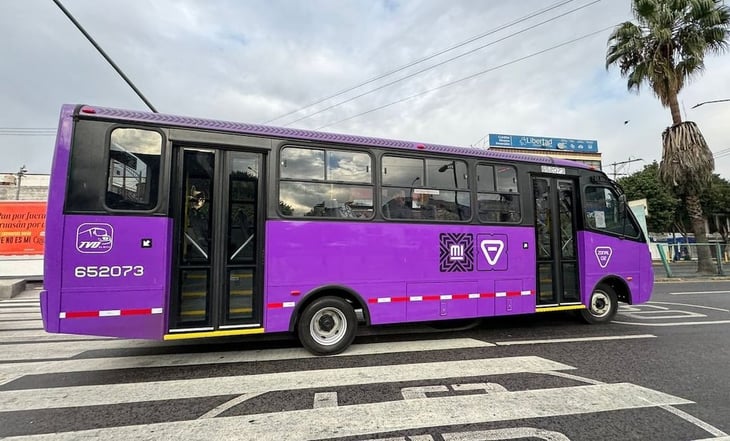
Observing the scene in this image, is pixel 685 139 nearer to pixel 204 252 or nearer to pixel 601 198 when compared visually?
pixel 601 198

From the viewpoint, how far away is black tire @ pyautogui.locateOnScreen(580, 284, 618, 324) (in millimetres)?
7219

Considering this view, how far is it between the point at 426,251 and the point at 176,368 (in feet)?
12.9

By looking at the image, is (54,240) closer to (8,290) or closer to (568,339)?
(568,339)

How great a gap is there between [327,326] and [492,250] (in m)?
3.08

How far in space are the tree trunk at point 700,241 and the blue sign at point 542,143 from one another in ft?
117

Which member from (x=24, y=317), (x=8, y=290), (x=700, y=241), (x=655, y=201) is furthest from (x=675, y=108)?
(x=8, y=290)

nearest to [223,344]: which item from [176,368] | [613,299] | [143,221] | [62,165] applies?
[176,368]

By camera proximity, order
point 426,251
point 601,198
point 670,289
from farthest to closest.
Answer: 1. point 670,289
2. point 601,198
3. point 426,251

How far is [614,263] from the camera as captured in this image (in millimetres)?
7215

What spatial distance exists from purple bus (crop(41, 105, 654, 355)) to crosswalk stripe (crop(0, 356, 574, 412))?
68cm

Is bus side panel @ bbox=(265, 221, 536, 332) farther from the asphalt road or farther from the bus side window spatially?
the bus side window

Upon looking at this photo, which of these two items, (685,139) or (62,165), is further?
(685,139)

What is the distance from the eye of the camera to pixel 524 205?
21.6 feet

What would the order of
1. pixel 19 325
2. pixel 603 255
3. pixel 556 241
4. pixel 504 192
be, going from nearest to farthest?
pixel 504 192
pixel 556 241
pixel 603 255
pixel 19 325
